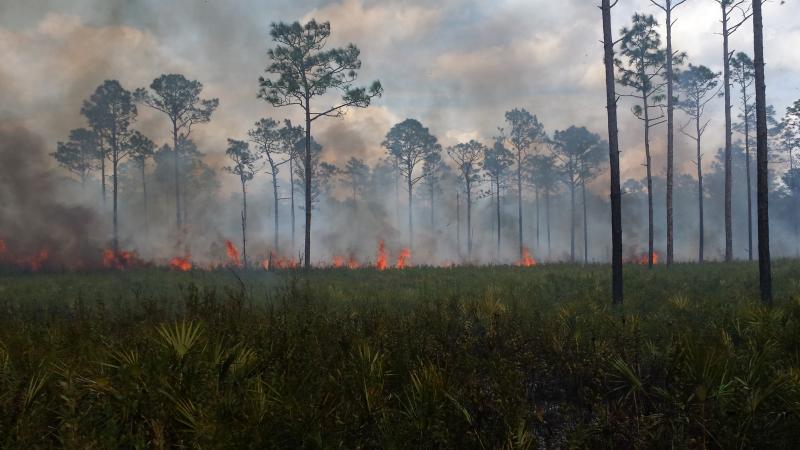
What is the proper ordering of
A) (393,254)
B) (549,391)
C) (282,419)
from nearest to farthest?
(282,419), (549,391), (393,254)

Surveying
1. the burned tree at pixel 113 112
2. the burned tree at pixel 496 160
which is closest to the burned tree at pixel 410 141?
the burned tree at pixel 496 160

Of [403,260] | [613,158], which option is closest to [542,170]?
[403,260]

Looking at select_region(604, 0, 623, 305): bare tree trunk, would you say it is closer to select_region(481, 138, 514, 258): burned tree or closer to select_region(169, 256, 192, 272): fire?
select_region(169, 256, 192, 272): fire

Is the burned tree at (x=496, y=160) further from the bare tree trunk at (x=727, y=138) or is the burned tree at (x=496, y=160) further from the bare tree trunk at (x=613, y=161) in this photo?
the bare tree trunk at (x=613, y=161)

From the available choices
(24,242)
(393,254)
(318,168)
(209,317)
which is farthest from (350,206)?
(209,317)

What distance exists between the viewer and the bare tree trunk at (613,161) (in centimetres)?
1167

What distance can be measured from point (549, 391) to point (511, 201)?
81888 millimetres

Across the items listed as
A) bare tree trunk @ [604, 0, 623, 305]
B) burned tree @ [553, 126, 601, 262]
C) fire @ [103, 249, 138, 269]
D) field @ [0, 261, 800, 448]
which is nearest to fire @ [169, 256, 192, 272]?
fire @ [103, 249, 138, 269]

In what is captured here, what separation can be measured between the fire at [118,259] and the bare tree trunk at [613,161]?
2686cm

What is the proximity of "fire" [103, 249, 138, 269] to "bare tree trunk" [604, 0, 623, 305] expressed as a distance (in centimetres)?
2686

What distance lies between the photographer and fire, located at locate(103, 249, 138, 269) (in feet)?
92.5

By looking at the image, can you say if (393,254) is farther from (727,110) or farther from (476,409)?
(476,409)

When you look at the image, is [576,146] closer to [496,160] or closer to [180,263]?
[496,160]

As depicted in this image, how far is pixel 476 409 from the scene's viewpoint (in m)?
4.19
